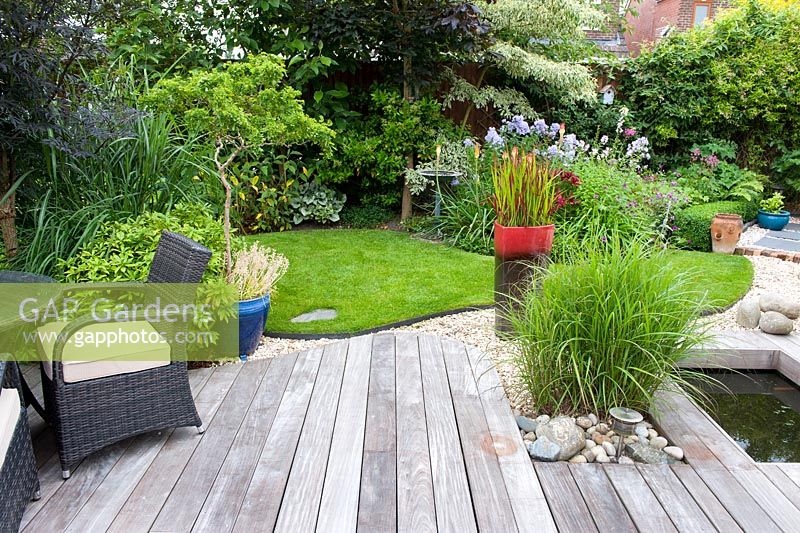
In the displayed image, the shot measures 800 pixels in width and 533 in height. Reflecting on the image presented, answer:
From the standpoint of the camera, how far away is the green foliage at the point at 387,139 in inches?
268

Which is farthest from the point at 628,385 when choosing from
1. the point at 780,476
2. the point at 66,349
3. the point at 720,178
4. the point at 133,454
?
the point at 720,178

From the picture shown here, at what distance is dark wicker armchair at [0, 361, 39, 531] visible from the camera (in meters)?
1.79

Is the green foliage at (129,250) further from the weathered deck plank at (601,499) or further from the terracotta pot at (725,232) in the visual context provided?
the terracotta pot at (725,232)

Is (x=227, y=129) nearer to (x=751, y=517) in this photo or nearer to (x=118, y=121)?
(x=118, y=121)

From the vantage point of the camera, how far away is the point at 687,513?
2045 millimetres

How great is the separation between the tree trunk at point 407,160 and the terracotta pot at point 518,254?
3.62m

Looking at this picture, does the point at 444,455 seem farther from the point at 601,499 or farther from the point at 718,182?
the point at 718,182

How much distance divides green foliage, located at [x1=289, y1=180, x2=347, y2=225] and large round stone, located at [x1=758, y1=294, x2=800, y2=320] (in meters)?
4.64

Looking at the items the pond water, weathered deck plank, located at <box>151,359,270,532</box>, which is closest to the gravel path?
the pond water

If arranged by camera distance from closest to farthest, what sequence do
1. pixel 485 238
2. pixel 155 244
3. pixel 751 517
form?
pixel 751 517 → pixel 155 244 → pixel 485 238

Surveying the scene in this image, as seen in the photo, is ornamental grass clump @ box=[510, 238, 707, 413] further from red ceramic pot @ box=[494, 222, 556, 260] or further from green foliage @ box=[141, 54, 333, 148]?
green foliage @ box=[141, 54, 333, 148]

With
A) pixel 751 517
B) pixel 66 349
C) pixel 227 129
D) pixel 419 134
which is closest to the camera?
pixel 751 517

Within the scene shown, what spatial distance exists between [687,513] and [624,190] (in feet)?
14.1

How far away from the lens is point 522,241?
3.46m
